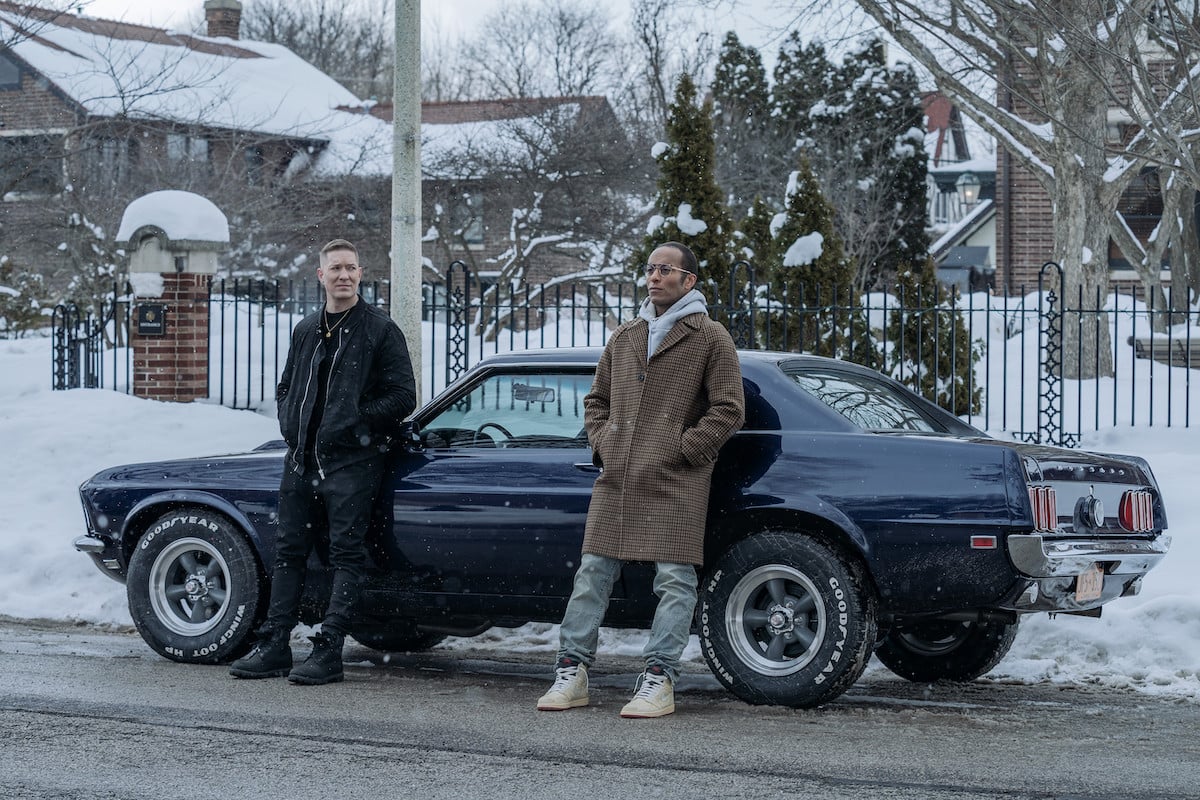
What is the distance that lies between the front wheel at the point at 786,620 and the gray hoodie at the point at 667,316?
847mm

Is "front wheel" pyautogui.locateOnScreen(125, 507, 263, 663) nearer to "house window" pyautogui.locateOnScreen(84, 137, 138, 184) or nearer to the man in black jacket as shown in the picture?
the man in black jacket

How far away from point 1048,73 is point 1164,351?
7.42 metres

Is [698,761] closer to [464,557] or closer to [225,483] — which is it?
[464,557]

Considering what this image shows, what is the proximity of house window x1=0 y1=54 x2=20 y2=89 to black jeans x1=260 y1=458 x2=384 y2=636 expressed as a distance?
3337cm

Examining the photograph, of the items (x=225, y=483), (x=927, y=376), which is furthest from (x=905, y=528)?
(x=927, y=376)

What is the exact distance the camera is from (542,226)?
29484mm

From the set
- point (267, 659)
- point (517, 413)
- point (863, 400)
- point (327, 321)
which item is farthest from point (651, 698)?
point (327, 321)

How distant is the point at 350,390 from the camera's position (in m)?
6.68

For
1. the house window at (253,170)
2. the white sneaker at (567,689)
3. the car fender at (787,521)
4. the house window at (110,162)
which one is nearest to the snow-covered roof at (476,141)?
the house window at (253,170)

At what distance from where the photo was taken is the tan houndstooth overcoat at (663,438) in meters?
5.92

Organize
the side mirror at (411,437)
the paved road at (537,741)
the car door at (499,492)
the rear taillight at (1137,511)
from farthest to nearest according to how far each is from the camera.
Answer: the side mirror at (411,437) < the car door at (499,492) < the rear taillight at (1137,511) < the paved road at (537,741)

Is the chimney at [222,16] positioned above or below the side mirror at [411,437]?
above

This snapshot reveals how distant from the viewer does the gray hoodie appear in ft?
20.1

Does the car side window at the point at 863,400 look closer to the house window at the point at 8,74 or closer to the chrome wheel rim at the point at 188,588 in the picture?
the chrome wheel rim at the point at 188,588
